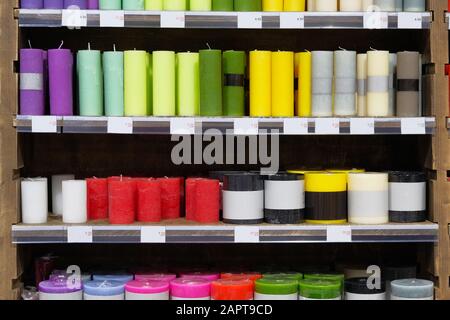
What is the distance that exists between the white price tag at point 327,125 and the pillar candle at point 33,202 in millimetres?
1195

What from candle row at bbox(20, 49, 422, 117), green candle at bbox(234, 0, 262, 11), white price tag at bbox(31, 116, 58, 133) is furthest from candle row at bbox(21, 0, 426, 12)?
white price tag at bbox(31, 116, 58, 133)

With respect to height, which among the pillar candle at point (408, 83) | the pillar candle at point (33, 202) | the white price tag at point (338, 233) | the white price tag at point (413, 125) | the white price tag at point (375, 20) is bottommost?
the white price tag at point (338, 233)

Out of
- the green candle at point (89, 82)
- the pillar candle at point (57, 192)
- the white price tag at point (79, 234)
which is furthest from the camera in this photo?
the pillar candle at point (57, 192)

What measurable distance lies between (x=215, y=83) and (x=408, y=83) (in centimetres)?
83

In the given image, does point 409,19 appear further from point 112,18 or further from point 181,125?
point 112,18

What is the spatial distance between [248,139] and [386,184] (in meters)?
0.73

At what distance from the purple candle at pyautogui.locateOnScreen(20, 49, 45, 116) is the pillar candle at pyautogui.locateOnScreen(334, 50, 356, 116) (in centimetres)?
126

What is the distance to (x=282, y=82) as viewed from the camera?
11.3 ft

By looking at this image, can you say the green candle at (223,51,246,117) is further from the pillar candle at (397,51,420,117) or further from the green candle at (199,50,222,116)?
the pillar candle at (397,51,420,117)

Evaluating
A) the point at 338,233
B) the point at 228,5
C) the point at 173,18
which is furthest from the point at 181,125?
the point at 338,233

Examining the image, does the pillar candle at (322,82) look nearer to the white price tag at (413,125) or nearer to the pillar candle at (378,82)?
the pillar candle at (378,82)

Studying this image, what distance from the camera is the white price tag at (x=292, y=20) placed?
341 cm

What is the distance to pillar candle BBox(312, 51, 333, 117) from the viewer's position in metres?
3.47

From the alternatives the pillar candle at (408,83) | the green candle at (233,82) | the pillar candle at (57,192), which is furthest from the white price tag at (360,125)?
the pillar candle at (57,192)
